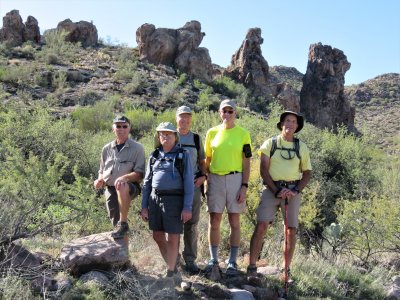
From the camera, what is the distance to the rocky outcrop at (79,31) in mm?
39719

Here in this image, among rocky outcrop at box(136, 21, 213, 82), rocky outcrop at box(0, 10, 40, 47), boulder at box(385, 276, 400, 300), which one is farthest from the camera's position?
rocky outcrop at box(136, 21, 213, 82)

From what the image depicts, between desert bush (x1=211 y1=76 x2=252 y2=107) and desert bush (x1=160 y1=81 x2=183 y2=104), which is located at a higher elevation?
desert bush (x1=211 y1=76 x2=252 y2=107)

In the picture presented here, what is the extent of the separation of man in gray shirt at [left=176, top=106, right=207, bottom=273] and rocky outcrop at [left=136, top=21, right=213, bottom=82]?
100ft

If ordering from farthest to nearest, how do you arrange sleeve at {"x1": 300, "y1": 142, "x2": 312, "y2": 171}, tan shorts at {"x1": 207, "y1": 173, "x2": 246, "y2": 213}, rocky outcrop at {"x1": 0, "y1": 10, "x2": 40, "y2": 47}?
rocky outcrop at {"x1": 0, "y1": 10, "x2": 40, "y2": 47}, sleeve at {"x1": 300, "y1": 142, "x2": 312, "y2": 171}, tan shorts at {"x1": 207, "y1": 173, "x2": 246, "y2": 213}

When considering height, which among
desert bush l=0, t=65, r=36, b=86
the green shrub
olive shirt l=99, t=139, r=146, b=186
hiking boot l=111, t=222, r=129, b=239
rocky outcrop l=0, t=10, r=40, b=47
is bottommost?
hiking boot l=111, t=222, r=129, b=239

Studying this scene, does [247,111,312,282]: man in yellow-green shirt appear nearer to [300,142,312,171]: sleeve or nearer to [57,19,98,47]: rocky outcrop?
[300,142,312,171]: sleeve

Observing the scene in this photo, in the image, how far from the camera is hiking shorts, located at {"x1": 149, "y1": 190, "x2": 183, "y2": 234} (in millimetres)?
4898

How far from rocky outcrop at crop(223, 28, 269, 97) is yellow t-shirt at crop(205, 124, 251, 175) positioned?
109 feet

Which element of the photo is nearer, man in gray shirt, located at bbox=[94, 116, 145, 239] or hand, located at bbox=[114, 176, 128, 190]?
hand, located at bbox=[114, 176, 128, 190]

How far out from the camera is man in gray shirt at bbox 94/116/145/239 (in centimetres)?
523

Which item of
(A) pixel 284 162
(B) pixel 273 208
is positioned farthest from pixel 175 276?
(A) pixel 284 162

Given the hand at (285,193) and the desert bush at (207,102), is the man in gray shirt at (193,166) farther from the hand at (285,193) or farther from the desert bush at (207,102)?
the desert bush at (207,102)

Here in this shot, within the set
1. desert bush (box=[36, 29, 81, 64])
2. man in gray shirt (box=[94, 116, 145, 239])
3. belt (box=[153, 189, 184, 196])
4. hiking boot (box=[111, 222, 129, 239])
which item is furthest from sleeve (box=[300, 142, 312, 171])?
desert bush (box=[36, 29, 81, 64])

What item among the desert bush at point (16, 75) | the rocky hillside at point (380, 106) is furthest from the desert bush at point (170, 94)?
the rocky hillside at point (380, 106)
